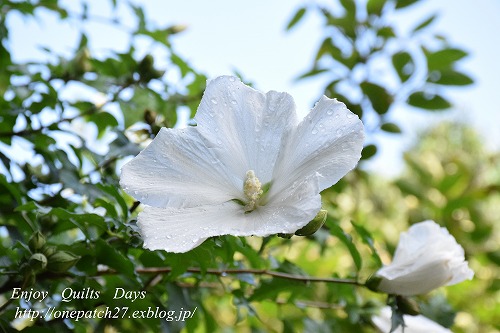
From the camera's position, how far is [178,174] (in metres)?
0.64

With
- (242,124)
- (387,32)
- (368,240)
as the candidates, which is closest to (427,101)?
(387,32)

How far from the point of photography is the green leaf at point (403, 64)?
1641 millimetres

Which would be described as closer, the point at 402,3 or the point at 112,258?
the point at 112,258

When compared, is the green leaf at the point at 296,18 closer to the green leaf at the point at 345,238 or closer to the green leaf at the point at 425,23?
the green leaf at the point at 425,23

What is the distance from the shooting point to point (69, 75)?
125cm

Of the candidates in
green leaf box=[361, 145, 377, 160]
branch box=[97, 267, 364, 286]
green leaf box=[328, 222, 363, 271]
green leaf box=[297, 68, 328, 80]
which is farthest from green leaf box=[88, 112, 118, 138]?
green leaf box=[297, 68, 328, 80]

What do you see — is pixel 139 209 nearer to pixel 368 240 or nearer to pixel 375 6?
pixel 368 240

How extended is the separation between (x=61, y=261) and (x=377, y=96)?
100 centimetres

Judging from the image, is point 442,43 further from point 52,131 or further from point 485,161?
point 52,131

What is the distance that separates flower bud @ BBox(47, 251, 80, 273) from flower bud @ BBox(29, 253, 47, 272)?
0.02m

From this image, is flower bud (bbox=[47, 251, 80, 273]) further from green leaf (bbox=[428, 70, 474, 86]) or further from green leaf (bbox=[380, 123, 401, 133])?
green leaf (bbox=[428, 70, 474, 86])

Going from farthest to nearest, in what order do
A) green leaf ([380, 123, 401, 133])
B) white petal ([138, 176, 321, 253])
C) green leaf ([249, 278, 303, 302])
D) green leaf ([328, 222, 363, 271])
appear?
green leaf ([380, 123, 401, 133]) < green leaf ([249, 278, 303, 302]) < green leaf ([328, 222, 363, 271]) < white petal ([138, 176, 321, 253])

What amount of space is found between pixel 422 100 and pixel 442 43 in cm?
24

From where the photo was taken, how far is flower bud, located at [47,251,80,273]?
73 centimetres
